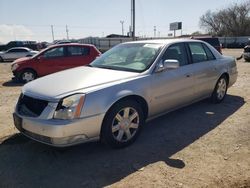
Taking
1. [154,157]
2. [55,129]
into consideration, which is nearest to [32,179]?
[55,129]

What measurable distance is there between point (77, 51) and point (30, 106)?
7.50 metres

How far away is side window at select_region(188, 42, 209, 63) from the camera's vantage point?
18.4ft

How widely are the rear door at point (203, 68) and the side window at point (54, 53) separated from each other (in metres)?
6.45

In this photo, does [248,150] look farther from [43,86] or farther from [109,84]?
[43,86]

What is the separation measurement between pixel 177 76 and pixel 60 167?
8.34 ft

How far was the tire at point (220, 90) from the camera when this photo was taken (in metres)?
6.32

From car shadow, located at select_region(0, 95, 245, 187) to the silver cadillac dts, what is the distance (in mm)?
289

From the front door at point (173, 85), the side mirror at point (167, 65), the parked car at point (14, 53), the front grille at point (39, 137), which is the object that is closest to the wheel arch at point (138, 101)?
the front door at point (173, 85)

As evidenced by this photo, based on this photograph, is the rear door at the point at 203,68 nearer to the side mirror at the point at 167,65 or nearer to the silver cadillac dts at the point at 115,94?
the silver cadillac dts at the point at 115,94

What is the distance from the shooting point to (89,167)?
3.61 meters

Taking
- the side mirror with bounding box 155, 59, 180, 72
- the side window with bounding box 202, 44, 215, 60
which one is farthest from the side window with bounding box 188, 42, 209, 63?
the side mirror with bounding box 155, 59, 180, 72

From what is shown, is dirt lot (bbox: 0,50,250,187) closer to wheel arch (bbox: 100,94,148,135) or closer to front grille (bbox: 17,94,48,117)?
wheel arch (bbox: 100,94,148,135)

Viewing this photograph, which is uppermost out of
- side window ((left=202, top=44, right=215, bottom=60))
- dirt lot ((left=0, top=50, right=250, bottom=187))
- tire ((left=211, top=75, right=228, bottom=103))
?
side window ((left=202, top=44, right=215, bottom=60))

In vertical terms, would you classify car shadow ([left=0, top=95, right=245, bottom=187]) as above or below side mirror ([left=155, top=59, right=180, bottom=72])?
below
